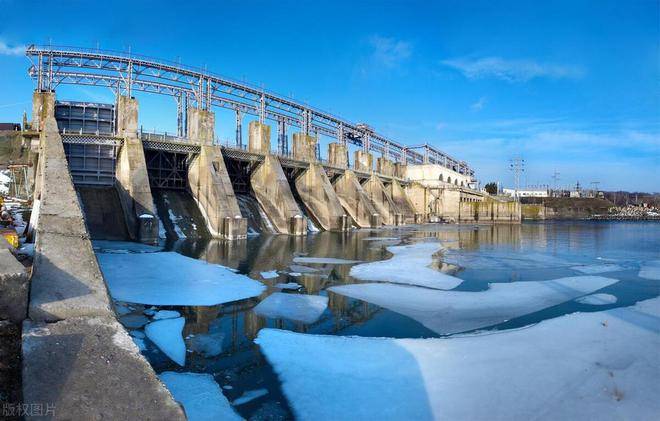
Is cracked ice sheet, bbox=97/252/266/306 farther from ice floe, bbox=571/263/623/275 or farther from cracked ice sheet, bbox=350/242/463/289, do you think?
ice floe, bbox=571/263/623/275

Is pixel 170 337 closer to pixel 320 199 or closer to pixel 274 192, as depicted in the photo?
pixel 274 192

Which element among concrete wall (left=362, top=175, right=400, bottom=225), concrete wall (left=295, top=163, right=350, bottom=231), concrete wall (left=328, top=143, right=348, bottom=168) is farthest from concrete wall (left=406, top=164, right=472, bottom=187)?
concrete wall (left=295, top=163, right=350, bottom=231)

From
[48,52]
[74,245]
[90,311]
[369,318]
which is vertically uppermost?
[48,52]

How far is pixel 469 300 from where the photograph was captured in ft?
27.4

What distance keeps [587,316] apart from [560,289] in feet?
9.42

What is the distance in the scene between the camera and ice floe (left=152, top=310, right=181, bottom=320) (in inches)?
270

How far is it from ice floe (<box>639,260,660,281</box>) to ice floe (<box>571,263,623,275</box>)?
70 centimetres

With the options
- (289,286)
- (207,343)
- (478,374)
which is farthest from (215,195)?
(478,374)

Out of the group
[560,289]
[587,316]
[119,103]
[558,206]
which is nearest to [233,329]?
[587,316]

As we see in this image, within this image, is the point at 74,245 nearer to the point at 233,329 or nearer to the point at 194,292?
the point at 233,329

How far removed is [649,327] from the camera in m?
6.47

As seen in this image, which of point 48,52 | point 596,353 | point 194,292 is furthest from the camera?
point 48,52

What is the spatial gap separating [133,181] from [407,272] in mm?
13820

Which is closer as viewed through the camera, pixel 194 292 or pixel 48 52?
pixel 194 292
